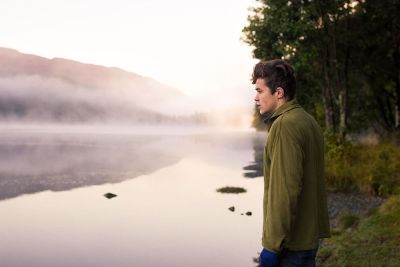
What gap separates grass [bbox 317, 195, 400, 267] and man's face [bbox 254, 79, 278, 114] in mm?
7800

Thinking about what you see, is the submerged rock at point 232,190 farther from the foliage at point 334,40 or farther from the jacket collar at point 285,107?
the jacket collar at point 285,107

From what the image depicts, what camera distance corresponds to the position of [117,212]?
2725 cm

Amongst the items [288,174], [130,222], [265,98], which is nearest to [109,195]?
[130,222]

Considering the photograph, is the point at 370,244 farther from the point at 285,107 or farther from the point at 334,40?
the point at 334,40

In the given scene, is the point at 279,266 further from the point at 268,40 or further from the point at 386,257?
the point at 268,40

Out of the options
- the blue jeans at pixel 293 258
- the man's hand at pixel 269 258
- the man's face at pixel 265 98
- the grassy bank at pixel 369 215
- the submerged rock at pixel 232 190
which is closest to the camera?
the man's hand at pixel 269 258

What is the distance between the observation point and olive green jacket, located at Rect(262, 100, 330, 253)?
424 cm

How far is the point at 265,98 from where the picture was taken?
4.55 meters

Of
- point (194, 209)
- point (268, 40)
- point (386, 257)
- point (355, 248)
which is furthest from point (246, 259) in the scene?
point (268, 40)

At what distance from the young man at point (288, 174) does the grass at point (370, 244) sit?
736cm

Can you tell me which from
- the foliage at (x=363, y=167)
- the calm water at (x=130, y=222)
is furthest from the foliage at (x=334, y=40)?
the calm water at (x=130, y=222)

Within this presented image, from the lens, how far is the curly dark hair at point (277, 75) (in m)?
4.41

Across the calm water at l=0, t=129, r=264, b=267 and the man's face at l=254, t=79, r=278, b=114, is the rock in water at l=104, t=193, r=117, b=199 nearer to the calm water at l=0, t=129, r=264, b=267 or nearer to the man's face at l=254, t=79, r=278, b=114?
the calm water at l=0, t=129, r=264, b=267

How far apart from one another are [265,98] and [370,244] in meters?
9.84
